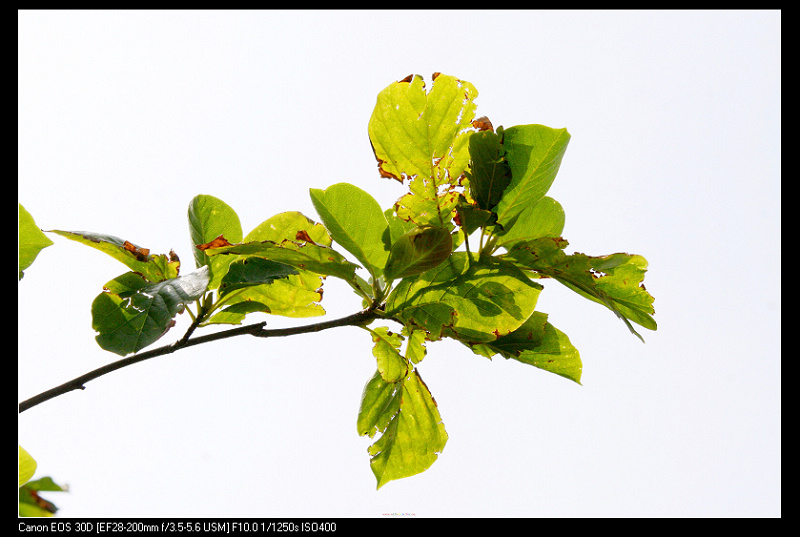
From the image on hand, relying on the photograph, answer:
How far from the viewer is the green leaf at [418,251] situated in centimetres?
73

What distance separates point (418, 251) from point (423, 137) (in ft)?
0.56

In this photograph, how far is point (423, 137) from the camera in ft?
2.59

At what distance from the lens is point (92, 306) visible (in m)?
0.74

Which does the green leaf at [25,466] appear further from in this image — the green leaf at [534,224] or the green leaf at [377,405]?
the green leaf at [534,224]

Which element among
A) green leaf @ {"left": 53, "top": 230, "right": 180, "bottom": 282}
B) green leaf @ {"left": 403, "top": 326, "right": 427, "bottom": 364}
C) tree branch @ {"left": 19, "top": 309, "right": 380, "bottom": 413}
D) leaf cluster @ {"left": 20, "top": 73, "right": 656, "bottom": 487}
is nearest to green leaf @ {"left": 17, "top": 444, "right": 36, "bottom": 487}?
tree branch @ {"left": 19, "top": 309, "right": 380, "bottom": 413}

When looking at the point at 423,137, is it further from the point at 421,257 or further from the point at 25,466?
the point at 25,466

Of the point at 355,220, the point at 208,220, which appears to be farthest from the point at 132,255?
the point at 355,220

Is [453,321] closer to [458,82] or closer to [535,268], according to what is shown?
[535,268]

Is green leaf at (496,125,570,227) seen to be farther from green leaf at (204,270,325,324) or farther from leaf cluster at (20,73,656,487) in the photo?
green leaf at (204,270,325,324)

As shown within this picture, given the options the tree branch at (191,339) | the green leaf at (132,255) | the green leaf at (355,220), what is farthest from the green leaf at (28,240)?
the green leaf at (355,220)

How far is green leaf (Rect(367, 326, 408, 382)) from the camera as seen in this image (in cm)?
89

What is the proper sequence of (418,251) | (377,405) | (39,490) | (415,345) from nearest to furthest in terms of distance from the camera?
(39,490)
(418,251)
(415,345)
(377,405)

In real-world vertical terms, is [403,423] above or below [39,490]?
below

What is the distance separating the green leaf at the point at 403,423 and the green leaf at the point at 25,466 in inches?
18.7
